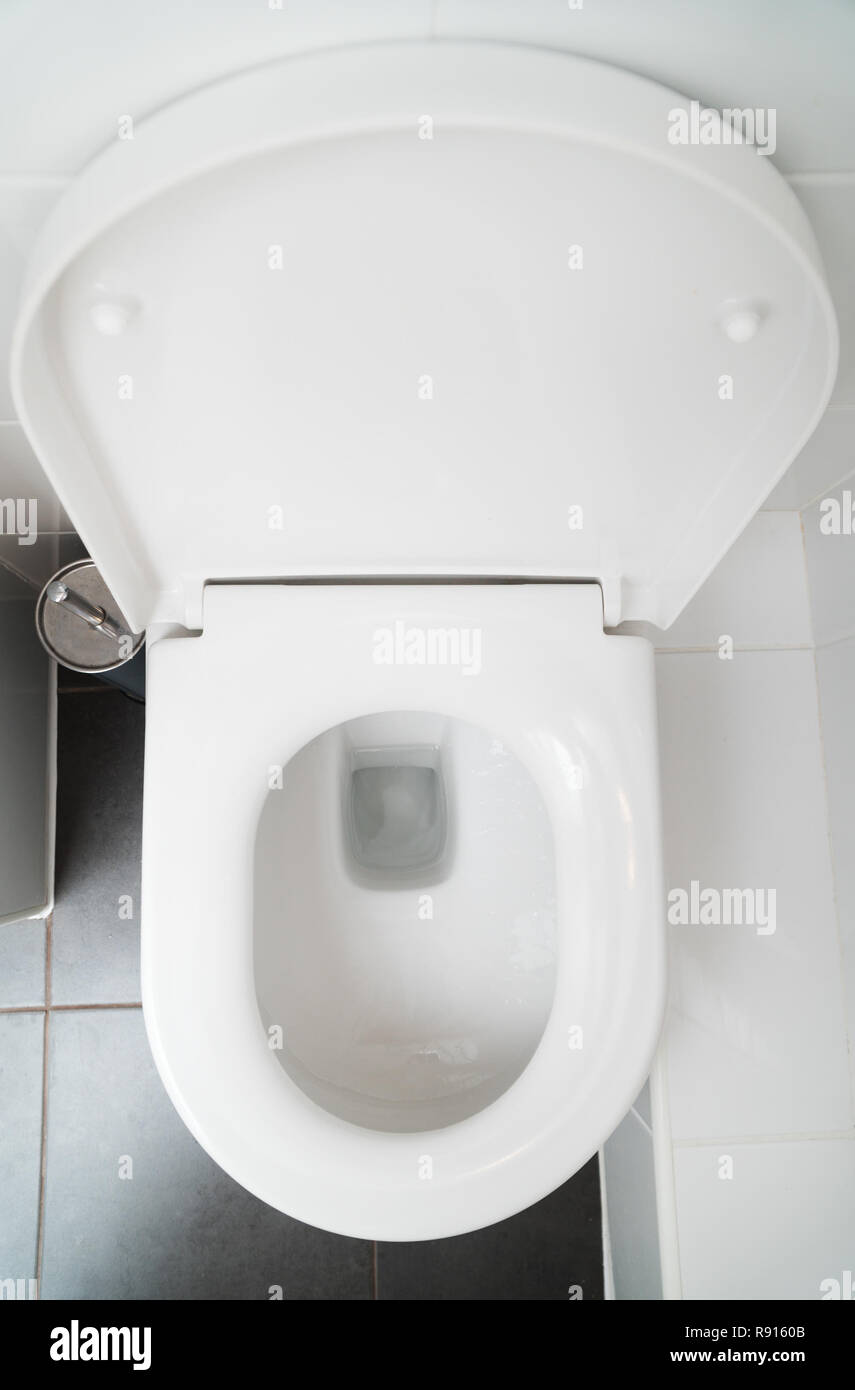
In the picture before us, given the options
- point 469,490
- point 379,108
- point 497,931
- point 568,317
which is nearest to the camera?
point 379,108

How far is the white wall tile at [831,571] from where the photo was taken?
32.0 inches

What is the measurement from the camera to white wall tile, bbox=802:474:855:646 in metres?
0.81

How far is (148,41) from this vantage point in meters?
0.36

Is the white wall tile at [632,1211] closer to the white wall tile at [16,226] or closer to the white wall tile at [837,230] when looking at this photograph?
the white wall tile at [837,230]

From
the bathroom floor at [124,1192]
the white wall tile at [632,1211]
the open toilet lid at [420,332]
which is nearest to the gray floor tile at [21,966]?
the bathroom floor at [124,1192]

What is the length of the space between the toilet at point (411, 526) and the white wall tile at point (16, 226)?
4cm

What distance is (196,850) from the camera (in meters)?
0.62

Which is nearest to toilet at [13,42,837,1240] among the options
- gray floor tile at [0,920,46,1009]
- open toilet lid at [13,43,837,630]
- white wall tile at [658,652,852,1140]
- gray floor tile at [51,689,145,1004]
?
open toilet lid at [13,43,837,630]

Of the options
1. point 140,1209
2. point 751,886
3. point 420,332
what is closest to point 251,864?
point 420,332

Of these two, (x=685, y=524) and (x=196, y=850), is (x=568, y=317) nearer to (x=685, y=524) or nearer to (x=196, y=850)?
(x=685, y=524)

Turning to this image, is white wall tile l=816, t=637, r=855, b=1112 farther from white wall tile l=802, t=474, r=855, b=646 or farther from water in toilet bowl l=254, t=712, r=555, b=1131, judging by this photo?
water in toilet bowl l=254, t=712, r=555, b=1131
